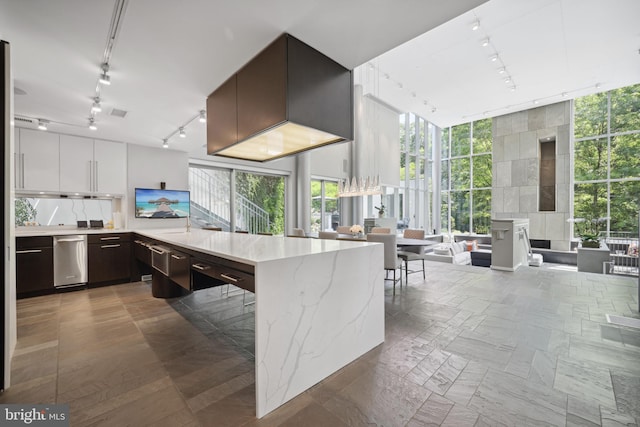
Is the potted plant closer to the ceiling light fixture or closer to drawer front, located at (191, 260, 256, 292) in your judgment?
drawer front, located at (191, 260, 256, 292)

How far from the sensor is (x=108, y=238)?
4336mm

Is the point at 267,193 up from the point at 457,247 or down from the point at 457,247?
up

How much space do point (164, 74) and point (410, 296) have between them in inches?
156

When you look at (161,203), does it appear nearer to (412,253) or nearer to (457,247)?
(412,253)

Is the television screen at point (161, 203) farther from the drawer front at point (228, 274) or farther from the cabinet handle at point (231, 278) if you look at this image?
the cabinet handle at point (231, 278)

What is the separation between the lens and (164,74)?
264cm

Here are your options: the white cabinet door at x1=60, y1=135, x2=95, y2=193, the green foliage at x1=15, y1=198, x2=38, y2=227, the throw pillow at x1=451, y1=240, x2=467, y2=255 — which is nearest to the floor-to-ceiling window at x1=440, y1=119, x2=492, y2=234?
the throw pillow at x1=451, y1=240, x2=467, y2=255

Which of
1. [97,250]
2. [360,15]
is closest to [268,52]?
[360,15]

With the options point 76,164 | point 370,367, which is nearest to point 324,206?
point 76,164

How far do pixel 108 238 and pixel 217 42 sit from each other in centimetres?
385

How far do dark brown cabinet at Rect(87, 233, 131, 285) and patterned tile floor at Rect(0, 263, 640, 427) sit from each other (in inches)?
30.3

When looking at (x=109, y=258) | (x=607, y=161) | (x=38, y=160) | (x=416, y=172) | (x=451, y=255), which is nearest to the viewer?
(x=38, y=160)

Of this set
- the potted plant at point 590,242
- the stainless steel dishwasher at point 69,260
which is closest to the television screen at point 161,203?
the stainless steel dishwasher at point 69,260

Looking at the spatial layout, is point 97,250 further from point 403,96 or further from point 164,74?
point 403,96
